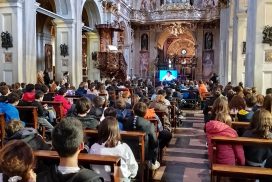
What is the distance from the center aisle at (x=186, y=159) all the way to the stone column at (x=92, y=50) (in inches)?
429

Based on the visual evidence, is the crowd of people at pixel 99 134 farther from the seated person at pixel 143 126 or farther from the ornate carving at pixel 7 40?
the ornate carving at pixel 7 40

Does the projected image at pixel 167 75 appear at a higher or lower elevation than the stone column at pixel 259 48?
lower

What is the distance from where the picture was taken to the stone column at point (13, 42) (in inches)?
440

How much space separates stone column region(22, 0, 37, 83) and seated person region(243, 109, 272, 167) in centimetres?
912

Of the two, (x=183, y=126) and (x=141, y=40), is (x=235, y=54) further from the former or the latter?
(x=141, y=40)

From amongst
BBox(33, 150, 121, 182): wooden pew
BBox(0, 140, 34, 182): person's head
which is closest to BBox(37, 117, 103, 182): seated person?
BBox(0, 140, 34, 182): person's head

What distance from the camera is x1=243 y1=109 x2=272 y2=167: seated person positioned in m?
4.01

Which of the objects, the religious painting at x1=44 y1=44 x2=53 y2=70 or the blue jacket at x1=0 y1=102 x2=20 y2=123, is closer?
the blue jacket at x1=0 y1=102 x2=20 y2=123

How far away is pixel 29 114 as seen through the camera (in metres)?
6.79

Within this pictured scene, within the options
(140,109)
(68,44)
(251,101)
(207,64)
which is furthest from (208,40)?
(140,109)

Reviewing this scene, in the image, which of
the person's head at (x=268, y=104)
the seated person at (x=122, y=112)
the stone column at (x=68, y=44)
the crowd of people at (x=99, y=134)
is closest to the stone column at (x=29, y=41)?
the crowd of people at (x=99, y=134)

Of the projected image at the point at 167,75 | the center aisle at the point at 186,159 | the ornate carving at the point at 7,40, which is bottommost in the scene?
the center aisle at the point at 186,159

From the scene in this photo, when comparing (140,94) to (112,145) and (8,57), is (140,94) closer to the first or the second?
(8,57)

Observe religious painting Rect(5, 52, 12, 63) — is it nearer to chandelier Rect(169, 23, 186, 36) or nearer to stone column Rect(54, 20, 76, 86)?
stone column Rect(54, 20, 76, 86)
